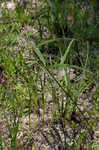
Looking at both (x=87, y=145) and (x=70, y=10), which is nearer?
(x=87, y=145)

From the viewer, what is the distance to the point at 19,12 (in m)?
2.29

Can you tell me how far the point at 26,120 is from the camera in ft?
5.35

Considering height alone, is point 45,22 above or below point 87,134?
above

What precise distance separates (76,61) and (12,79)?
20.3 inches

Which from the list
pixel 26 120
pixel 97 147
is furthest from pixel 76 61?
pixel 97 147

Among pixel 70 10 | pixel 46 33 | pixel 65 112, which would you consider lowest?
pixel 65 112

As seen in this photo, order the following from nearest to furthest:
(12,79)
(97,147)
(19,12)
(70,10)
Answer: (97,147) < (12,79) < (19,12) < (70,10)

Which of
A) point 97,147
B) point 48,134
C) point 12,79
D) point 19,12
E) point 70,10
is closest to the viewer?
point 97,147

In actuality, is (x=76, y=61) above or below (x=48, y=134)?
above

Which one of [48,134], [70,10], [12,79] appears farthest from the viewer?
[70,10]

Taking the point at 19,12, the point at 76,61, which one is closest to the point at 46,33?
the point at 19,12

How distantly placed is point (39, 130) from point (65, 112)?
20cm

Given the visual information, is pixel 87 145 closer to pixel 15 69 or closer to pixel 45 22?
pixel 15 69

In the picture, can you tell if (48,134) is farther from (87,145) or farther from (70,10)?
(70,10)
